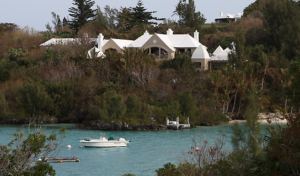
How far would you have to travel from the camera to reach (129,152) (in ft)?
107

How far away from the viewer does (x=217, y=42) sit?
230ft

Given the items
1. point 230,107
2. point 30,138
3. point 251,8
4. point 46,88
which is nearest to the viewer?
point 30,138

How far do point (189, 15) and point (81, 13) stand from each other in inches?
640

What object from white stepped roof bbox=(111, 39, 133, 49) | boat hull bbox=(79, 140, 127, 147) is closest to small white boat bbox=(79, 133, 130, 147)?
boat hull bbox=(79, 140, 127, 147)

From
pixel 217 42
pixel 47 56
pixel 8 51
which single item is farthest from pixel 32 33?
pixel 217 42

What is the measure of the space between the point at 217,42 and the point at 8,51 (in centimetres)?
2752

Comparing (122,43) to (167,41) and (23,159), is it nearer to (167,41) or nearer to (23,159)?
(167,41)

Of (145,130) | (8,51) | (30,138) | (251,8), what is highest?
(251,8)

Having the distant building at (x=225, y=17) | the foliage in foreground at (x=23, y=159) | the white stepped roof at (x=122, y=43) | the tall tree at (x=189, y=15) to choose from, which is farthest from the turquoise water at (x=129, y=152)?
the distant building at (x=225, y=17)

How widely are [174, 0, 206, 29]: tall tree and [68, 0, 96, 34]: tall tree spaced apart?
14.4 meters

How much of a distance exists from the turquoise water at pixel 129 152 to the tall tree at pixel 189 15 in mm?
34775

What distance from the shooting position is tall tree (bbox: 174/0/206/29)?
3007 inches

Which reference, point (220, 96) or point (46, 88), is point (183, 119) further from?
point (46, 88)

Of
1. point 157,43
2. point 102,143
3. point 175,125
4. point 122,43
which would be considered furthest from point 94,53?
point 102,143
